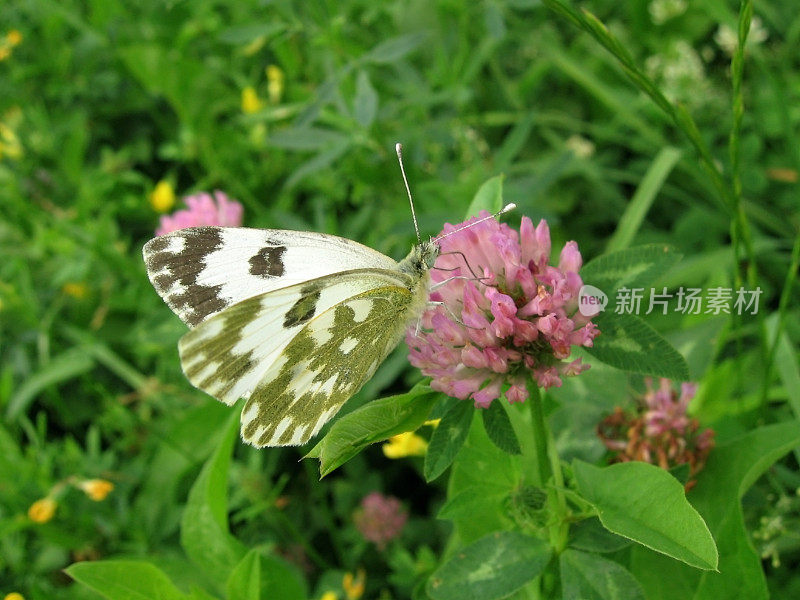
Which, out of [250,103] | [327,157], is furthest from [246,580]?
[250,103]

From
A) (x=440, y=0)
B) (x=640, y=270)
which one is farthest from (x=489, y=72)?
(x=640, y=270)

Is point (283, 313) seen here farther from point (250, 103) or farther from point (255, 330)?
point (250, 103)

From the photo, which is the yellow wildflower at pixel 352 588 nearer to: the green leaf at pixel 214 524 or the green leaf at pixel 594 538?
the green leaf at pixel 214 524

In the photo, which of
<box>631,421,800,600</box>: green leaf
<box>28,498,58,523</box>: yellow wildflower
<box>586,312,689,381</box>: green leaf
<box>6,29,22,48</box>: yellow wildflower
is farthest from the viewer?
<box>6,29,22,48</box>: yellow wildflower

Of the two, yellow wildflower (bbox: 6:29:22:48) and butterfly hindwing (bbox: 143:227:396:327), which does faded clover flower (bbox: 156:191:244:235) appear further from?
yellow wildflower (bbox: 6:29:22:48)

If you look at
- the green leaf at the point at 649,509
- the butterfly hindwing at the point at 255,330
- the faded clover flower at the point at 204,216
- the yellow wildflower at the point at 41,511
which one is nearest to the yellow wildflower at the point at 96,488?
the yellow wildflower at the point at 41,511

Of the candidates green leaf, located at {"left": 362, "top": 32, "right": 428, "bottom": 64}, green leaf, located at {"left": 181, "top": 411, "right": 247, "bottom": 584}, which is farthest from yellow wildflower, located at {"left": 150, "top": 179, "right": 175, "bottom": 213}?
green leaf, located at {"left": 181, "top": 411, "right": 247, "bottom": 584}
